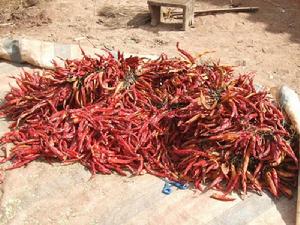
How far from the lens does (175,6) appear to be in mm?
7309

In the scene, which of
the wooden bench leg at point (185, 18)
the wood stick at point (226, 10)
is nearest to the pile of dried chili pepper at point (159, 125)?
the wooden bench leg at point (185, 18)

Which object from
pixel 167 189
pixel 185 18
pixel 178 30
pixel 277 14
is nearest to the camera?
pixel 167 189

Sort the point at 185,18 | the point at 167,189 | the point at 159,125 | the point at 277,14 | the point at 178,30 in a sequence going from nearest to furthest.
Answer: the point at 167,189 < the point at 159,125 < the point at 185,18 < the point at 178,30 < the point at 277,14

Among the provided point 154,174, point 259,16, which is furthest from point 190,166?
point 259,16

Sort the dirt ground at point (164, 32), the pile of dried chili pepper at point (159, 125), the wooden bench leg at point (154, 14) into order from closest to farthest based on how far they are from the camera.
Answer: the pile of dried chili pepper at point (159, 125)
the dirt ground at point (164, 32)
the wooden bench leg at point (154, 14)

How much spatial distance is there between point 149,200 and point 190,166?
44cm

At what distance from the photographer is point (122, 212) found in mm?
3762

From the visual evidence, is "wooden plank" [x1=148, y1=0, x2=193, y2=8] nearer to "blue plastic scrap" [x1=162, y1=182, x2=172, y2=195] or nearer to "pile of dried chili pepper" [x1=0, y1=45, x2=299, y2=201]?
"pile of dried chili pepper" [x1=0, y1=45, x2=299, y2=201]

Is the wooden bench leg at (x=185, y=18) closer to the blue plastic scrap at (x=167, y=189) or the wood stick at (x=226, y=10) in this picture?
the wood stick at (x=226, y=10)

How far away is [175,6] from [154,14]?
0.38 m

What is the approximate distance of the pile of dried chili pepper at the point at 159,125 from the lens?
12.9 ft

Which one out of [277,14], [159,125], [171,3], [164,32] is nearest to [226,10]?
[277,14]

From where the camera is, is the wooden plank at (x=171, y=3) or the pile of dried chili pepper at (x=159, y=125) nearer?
the pile of dried chili pepper at (x=159, y=125)

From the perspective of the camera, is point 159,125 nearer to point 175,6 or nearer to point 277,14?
point 175,6
